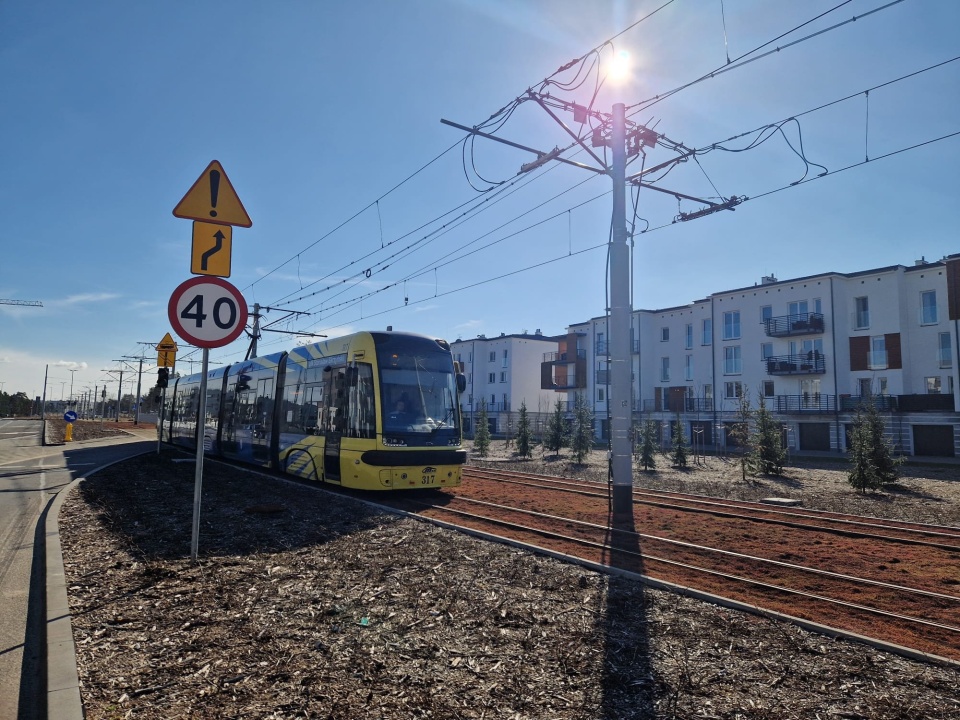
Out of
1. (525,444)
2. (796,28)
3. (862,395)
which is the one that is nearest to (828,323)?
(862,395)

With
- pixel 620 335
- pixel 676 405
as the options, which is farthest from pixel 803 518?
pixel 676 405

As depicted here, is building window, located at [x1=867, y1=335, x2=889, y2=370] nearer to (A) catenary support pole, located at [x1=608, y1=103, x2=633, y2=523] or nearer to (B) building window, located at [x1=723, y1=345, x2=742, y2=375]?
(B) building window, located at [x1=723, y1=345, x2=742, y2=375]

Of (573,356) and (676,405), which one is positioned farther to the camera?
(573,356)

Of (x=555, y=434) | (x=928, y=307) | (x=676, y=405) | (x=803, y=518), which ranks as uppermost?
(x=928, y=307)

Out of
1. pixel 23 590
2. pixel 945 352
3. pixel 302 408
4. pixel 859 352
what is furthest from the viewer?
pixel 859 352

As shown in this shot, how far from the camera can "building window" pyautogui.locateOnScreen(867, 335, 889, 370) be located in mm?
36969

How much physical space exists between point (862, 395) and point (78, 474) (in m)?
39.4

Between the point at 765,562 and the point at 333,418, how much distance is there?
8631 millimetres

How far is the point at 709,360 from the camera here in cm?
4653

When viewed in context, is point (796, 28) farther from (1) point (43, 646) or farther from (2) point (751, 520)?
(1) point (43, 646)

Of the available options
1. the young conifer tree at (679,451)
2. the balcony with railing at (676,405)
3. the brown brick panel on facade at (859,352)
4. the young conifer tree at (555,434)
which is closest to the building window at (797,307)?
the brown brick panel on facade at (859,352)

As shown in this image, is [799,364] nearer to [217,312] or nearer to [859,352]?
[859,352]

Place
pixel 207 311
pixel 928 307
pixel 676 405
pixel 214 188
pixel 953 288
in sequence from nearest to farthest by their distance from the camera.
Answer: pixel 207 311, pixel 214 188, pixel 953 288, pixel 928 307, pixel 676 405

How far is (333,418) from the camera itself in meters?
13.2
